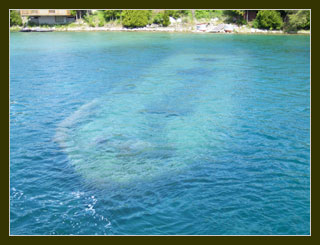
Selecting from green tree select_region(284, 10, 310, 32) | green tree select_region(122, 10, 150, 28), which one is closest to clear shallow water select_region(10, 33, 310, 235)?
green tree select_region(284, 10, 310, 32)

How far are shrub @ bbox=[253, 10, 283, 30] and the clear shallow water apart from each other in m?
39.5

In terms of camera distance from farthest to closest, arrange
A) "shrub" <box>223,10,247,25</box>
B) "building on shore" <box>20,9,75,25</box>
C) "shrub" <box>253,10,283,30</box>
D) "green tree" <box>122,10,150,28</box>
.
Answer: "building on shore" <box>20,9,75,25</box>
"green tree" <box>122,10,150,28</box>
"shrub" <box>223,10,247,25</box>
"shrub" <box>253,10,283,30</box>

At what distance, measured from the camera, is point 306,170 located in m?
17.2

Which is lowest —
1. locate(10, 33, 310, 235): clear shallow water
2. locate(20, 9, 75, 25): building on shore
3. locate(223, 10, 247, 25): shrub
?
locate(10, 33, 310, 235): clear shallow water

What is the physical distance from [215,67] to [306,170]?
1056 inches

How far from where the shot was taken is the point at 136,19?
8962 centimetres

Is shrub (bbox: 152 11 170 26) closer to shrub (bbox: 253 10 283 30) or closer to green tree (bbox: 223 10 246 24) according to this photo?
green tree (bbox: 223 10 246 24)

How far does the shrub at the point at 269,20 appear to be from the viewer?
7606 cm

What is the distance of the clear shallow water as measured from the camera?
1349 centimetres

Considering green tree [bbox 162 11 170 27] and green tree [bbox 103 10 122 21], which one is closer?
green tree [bbox 162 11 170 27]

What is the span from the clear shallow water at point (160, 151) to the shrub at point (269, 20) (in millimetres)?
39517

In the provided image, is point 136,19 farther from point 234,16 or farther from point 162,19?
point 234,16

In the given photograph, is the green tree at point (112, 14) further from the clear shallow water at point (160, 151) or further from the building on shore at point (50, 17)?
the clear shallow water at point (160, 151)

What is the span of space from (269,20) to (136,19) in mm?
31259
